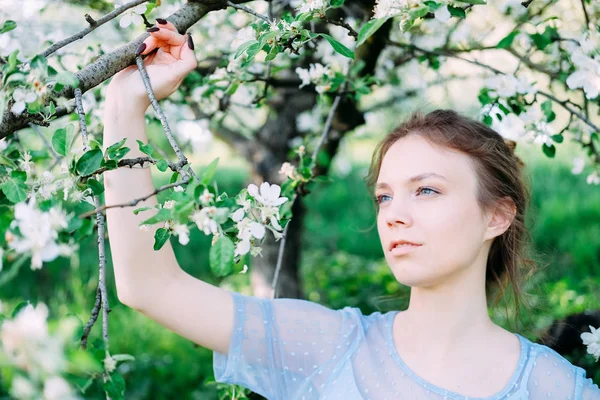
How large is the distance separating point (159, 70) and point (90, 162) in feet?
1.14

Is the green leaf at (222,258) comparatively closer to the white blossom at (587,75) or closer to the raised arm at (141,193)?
the raised arm at (141,193)

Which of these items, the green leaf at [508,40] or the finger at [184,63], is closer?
the finger at [184,63]

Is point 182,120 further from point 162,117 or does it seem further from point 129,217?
point 162,117

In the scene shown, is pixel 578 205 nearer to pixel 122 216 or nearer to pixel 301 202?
pixel 301 202

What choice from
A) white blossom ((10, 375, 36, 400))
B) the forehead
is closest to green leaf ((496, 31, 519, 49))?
the forehead

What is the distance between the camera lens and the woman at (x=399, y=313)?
4.48 ft

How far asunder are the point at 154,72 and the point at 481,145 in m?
0.82

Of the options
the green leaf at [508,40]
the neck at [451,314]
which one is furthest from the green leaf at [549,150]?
the neck at [451,314]

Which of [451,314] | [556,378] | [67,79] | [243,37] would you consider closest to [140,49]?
[243,37]

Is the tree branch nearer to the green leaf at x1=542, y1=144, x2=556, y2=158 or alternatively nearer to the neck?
the neck

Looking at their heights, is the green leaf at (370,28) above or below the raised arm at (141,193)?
above

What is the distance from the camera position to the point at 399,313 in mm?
1710

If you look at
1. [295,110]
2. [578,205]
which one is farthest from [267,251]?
[578,205]

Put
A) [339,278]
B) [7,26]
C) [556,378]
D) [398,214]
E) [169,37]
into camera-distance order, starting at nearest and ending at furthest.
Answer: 1. [7,26]
2. [169,37]
3. [398,214]
4. [556,378]
5. [339,278]
